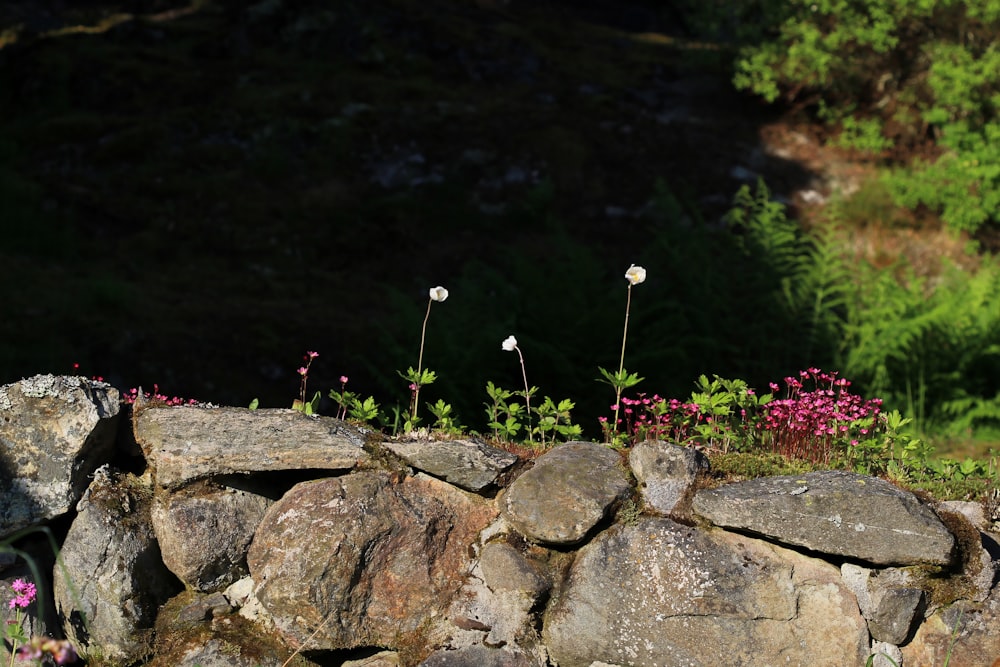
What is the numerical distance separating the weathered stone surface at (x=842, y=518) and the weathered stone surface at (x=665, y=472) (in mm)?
89

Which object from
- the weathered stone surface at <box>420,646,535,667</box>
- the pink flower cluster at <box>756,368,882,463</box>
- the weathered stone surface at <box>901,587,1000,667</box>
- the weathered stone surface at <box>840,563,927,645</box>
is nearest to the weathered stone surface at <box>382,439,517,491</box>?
the weathered stone surface at <box>420,646,535,667</box>

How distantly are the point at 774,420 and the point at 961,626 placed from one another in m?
1.13

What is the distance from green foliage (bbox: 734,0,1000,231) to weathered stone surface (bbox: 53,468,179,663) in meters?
9.87

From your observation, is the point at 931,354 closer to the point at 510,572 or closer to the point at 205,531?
the point at 510,572

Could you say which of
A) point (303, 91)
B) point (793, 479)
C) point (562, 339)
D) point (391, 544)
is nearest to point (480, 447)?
point (391, 544)

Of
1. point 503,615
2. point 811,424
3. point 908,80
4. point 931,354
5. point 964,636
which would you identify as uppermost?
point 908,80

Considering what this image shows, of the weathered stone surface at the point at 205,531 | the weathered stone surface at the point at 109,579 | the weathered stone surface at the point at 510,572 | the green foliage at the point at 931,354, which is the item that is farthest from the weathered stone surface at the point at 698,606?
the green foliage at the point at 931,354

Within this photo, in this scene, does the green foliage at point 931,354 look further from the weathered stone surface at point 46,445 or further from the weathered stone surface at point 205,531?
the weathered stone surface at point 46,445

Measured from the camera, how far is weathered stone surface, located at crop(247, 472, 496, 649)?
3.95 metres

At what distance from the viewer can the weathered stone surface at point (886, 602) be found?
12.0ft

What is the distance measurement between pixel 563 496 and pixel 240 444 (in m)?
1.32

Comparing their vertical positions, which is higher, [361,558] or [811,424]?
[811,424]

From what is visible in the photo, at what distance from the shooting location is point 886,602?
3678mm

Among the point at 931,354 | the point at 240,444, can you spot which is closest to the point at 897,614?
the point at 240,444
